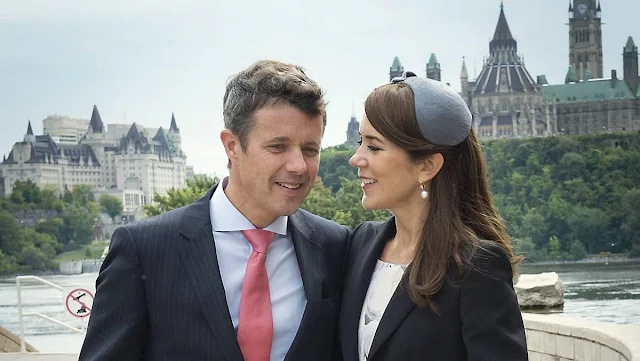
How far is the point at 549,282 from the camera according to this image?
27.8 feet

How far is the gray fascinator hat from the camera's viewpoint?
2314 mm

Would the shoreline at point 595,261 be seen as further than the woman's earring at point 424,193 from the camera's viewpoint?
Yes

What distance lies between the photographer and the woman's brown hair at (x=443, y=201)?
2289 mm

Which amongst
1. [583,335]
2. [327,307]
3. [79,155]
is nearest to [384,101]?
[327,307]

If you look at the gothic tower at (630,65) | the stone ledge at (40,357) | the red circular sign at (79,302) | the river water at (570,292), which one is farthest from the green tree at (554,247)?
the stone ledge at (40,357)

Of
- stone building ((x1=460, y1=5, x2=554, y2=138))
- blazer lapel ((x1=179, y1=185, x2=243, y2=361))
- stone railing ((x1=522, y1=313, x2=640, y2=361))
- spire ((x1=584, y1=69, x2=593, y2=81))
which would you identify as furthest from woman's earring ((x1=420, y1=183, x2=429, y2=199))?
spire ((x1=584, y1=69, x2=593, y2=81))

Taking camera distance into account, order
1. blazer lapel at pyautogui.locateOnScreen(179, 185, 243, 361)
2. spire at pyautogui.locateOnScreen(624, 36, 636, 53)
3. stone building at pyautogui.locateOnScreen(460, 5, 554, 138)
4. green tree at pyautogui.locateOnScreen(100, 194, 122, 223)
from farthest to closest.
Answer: spire at pyautogui.locateOnScreen(624, 36, 636, 53), stone building at pyautogui.locateOnScreen(460, 5, 554, 138), green tree at pyautogui.locateOnScreen(100, 194, 122, 223), blazer lapel at pyautogui.locateOnScreen(179, 185, 243, 361)

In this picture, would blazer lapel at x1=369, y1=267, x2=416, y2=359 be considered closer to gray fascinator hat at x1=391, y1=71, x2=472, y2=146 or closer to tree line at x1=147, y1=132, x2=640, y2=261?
gray fascinator hat at x1=391, y1=71, x2=472, y2=146

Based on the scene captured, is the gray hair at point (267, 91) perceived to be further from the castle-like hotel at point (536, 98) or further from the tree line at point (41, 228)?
the castle-like hotel at point (536, 98)

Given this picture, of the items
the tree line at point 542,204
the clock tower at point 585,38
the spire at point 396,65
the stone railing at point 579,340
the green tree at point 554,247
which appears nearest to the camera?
the stone railing at point 579,340

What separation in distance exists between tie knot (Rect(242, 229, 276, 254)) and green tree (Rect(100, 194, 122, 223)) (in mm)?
91851

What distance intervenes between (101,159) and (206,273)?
118005 mm

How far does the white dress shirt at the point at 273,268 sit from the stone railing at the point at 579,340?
2.12 m

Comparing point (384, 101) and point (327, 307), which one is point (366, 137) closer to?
point (384, 101)
